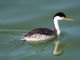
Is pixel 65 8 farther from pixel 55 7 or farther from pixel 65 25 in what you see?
pixel 65 25

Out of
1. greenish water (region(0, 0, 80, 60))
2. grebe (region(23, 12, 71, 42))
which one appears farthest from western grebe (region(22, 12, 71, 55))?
greenish water (region(0, 0, 80, 60))

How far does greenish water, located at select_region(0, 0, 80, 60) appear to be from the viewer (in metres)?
10.1

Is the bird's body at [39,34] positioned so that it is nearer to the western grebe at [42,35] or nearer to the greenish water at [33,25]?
the western grebe at [42,35]

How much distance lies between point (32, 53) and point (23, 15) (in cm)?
312

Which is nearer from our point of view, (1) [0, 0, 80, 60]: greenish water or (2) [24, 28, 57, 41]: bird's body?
(1) [0, 0, 80, 60]: greenish water

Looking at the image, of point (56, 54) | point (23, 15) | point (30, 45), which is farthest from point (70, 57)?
point (23, 15)

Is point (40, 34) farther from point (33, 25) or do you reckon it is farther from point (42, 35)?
point (33, 25)

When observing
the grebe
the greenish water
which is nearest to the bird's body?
the grebe

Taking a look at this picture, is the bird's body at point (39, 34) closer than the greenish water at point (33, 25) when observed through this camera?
No

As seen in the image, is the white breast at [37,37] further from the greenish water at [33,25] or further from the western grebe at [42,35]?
the greenish water at [33,25]

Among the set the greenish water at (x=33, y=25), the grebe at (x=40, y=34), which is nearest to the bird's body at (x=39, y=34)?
the grebe at (x=40, y=34)

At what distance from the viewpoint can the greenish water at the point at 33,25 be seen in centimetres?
1013

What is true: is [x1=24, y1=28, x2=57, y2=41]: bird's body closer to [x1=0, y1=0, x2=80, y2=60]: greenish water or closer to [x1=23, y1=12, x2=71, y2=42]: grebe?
[x1=23, y1=12, x2=71, y2=42]: grebe

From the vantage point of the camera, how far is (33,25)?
40.3 ft
